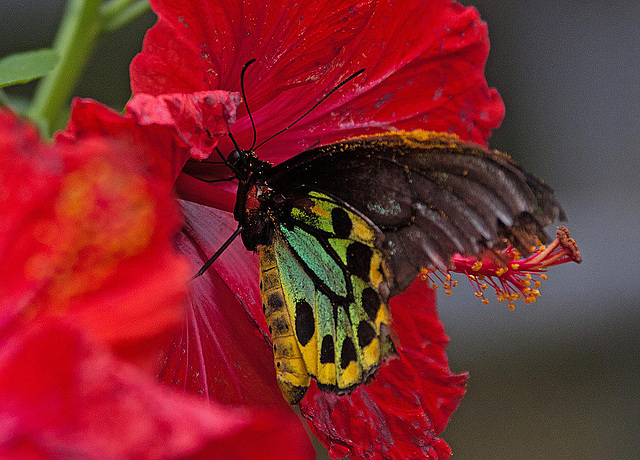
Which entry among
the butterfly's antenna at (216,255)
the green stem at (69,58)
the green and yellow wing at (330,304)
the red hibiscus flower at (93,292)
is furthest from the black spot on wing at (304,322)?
the green stem at (69,58)

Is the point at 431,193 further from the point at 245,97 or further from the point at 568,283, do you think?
the point at 568,283

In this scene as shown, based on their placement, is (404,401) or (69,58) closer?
(404,401)

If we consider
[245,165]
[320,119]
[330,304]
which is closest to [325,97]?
[320,119]

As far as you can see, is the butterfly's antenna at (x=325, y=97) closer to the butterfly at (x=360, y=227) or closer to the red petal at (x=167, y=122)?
the butterfly at (x=360, y=227)

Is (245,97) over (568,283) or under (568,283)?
under

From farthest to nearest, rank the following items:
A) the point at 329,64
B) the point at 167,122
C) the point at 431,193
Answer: the point at 329,64 < the point at 431,193 < the point at 167,122
